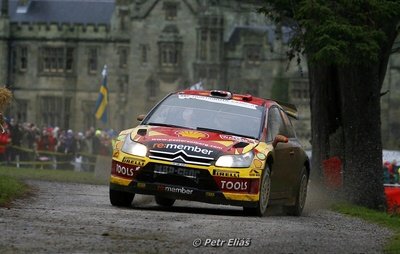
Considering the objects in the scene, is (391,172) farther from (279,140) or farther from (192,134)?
(192,134)

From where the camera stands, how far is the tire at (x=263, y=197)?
17.7 meters

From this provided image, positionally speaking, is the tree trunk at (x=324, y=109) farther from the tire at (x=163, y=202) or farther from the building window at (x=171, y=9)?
the building window at (x=171, y=9)

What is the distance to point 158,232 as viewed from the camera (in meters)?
14.0

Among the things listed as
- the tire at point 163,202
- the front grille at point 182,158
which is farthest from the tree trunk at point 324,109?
the front grille at point 182,158

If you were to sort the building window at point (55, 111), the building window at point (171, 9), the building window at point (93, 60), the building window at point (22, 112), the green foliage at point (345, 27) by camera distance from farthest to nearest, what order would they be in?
the building window at point (93, 60) → the building window at point (22, 112) → the building window at point (55, 111) → the building window at point (171, 9) → the green foliage at point (345, 27)

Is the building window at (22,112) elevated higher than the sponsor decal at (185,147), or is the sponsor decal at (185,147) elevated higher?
the sponsor decal at (185,147)

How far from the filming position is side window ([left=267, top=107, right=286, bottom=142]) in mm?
18688

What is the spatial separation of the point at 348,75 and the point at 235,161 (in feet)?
33.3

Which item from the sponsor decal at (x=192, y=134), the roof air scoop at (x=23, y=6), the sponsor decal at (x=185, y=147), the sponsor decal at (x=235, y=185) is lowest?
the sponsor decal at (x=235, y=185)

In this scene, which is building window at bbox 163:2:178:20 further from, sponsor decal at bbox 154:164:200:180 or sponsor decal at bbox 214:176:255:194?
sponsor decal at bbox 214:176:255:194

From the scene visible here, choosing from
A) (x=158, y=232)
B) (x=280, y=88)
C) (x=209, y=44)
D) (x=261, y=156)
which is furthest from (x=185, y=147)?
(x=209, y=44)

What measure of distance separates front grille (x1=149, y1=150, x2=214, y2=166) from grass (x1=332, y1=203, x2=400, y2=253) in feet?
8.18

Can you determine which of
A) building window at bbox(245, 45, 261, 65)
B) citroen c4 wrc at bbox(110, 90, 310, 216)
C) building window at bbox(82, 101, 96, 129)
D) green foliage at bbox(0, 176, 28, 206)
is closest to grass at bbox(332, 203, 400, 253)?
citroen c4 wrc at bbox(110, 90, 310, 216)

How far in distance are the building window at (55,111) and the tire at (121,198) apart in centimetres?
8142
